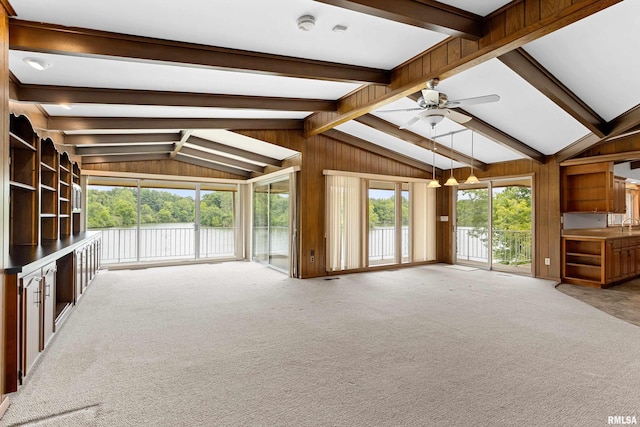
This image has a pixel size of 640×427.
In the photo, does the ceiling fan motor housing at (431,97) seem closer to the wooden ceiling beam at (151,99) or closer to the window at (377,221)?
the wooden ceiling beam at (151,99)

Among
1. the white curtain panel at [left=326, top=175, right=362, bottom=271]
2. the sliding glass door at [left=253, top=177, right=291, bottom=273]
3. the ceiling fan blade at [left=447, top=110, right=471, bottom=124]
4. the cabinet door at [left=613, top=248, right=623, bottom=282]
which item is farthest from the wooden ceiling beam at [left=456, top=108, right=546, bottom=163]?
the sliding glass door at [left=253, top=177, right=291, bottom=273]

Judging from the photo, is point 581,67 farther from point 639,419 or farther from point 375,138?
point 375,138

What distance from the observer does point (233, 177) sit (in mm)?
9219

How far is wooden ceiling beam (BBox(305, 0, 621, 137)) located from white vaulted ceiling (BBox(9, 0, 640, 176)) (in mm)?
107

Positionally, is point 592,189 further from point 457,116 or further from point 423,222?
point 457,116

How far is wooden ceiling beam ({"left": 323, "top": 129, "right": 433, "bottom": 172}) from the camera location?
7.01 metres

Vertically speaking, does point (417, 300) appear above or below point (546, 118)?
below

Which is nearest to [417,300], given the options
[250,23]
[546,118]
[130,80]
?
[546,118]

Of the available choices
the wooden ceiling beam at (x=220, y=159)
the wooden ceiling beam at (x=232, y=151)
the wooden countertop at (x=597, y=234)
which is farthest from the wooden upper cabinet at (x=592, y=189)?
the wooden ceiling beam at (x=220, y=159)

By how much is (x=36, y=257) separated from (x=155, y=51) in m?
2.01

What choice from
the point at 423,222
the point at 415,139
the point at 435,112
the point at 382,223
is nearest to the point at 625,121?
the point at 415,139

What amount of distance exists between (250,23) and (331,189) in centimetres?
437

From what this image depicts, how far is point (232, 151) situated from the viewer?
24.3ft

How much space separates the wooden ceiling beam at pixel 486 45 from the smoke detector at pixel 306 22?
1.38 meters
